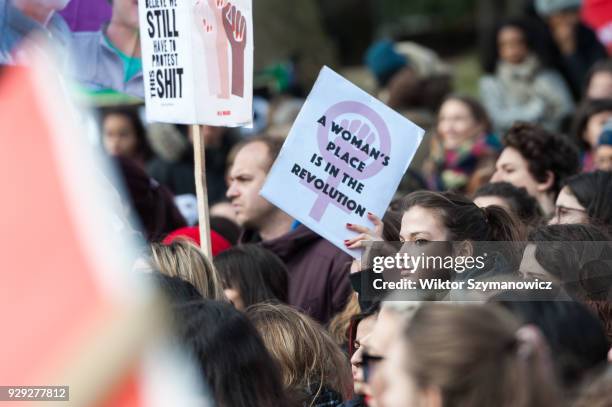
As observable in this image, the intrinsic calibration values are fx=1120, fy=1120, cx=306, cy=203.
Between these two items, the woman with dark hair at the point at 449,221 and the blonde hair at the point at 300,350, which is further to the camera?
the woman with dark hair at the point at 449,221

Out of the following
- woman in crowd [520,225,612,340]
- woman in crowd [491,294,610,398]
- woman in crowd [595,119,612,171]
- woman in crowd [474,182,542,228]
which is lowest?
woman in crowd [474,182,542,228]

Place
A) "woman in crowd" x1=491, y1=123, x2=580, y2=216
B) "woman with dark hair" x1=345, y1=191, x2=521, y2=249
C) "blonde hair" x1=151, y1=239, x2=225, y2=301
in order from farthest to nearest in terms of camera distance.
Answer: "woman in crowd" x1=491, y1=123, x2=580, y2=216
"woman with dark hair" x1=345, y1=191, x2=521, y2=249
"blonde hair" x1=151, y1=239, x2=225, y2=301

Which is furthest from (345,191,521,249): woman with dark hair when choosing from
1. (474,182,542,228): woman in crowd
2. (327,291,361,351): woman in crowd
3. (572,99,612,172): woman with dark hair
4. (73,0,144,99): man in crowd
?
(572,99,612,172): woman with dark hair

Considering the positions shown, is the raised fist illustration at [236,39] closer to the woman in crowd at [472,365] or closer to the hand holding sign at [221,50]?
the hand holding sign at [221,50]

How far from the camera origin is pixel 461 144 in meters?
7.56

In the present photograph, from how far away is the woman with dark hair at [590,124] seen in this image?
266 inches

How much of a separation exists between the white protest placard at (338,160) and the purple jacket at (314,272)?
0.57 meters

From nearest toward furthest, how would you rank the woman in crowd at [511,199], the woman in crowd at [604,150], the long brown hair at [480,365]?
1. the long brown hair at [480,365]
2. the woman in crowd at [511,199]
3. the woman in crowd at [604,150]

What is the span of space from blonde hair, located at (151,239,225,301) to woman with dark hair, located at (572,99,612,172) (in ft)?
10.2

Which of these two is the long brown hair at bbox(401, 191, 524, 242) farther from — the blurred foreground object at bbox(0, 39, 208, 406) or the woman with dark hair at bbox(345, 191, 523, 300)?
the blurred foreground object at bbox(0, 39, 208, 406)

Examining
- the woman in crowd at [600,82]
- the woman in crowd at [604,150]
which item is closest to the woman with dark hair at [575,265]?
the woman in crowd at [604,150]

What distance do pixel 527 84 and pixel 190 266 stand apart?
16.0ft

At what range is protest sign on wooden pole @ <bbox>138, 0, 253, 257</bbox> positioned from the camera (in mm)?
4625

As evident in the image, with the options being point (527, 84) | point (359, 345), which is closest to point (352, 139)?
point (359, 345)
